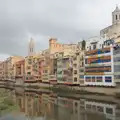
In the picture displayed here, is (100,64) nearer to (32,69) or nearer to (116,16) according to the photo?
(116,16)

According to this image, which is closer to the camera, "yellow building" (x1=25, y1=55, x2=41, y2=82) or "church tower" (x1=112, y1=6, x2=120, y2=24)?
"church tower" (x1=112, y1=6, x2=120, y2=24)

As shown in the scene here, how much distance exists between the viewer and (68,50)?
8300cm

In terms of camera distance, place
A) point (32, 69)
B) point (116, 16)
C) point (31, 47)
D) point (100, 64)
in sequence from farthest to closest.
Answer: point (31, 47) < point (32, 69) < point (116, 16) < point (100, 64)

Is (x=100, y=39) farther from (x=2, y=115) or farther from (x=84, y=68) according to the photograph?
(x=2, y=115)

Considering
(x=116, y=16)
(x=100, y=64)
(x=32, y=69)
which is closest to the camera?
(x=100, y=64)


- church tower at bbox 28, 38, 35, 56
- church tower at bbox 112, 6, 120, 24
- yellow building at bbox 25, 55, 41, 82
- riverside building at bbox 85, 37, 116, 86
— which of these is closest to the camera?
riverside building at bbox 85, 37, 116, 86

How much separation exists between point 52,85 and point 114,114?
158 ft

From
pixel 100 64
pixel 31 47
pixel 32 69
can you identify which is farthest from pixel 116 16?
pixel 31 47

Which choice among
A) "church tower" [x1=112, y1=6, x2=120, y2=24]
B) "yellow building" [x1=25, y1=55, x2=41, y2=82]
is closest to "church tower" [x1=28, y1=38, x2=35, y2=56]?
"yellow building" [x1=25, y1=55, x2=41, y2=82]

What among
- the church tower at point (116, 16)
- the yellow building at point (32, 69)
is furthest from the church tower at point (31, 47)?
the church tower at point (116, 16)

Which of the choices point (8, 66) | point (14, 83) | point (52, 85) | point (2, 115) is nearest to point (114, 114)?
point (2, 115)

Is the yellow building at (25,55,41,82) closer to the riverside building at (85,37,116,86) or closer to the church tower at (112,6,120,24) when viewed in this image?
the church tower at (112,6,120,24)

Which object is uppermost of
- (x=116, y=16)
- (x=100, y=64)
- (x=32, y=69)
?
(x=116, y=16)

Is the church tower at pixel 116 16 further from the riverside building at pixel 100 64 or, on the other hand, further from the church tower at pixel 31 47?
the church tower at pixel 31 47
